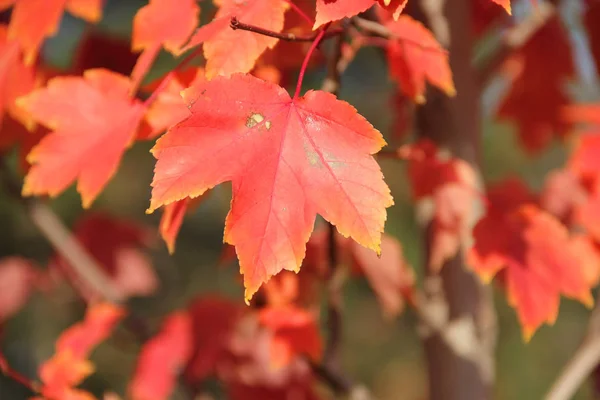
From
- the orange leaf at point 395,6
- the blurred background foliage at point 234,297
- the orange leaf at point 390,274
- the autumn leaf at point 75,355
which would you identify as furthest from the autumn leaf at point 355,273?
the blurred background foliage at point 234,297

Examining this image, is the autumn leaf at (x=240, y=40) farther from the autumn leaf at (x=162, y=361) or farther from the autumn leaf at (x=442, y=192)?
the autumn leaf at (x=162, y=361)

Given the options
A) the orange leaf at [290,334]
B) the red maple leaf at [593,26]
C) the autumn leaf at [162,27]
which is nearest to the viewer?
the autumn leaf at [162,27]

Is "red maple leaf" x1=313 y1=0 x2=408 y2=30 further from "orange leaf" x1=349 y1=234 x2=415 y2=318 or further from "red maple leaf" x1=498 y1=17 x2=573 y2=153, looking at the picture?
"red maple leaf" x1=498 y1=17 x2=573 y2=153

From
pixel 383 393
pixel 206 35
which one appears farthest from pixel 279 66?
pixel 383 393

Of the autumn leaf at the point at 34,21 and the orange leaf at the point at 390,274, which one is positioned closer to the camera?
the autumn leaf at the point at 34,21

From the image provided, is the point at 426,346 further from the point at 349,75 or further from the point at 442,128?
the point at 349,75

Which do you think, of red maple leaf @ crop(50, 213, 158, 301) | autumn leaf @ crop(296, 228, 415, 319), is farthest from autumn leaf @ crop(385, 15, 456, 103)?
red maple leaf @ crop(50, 213, 158, 301)
